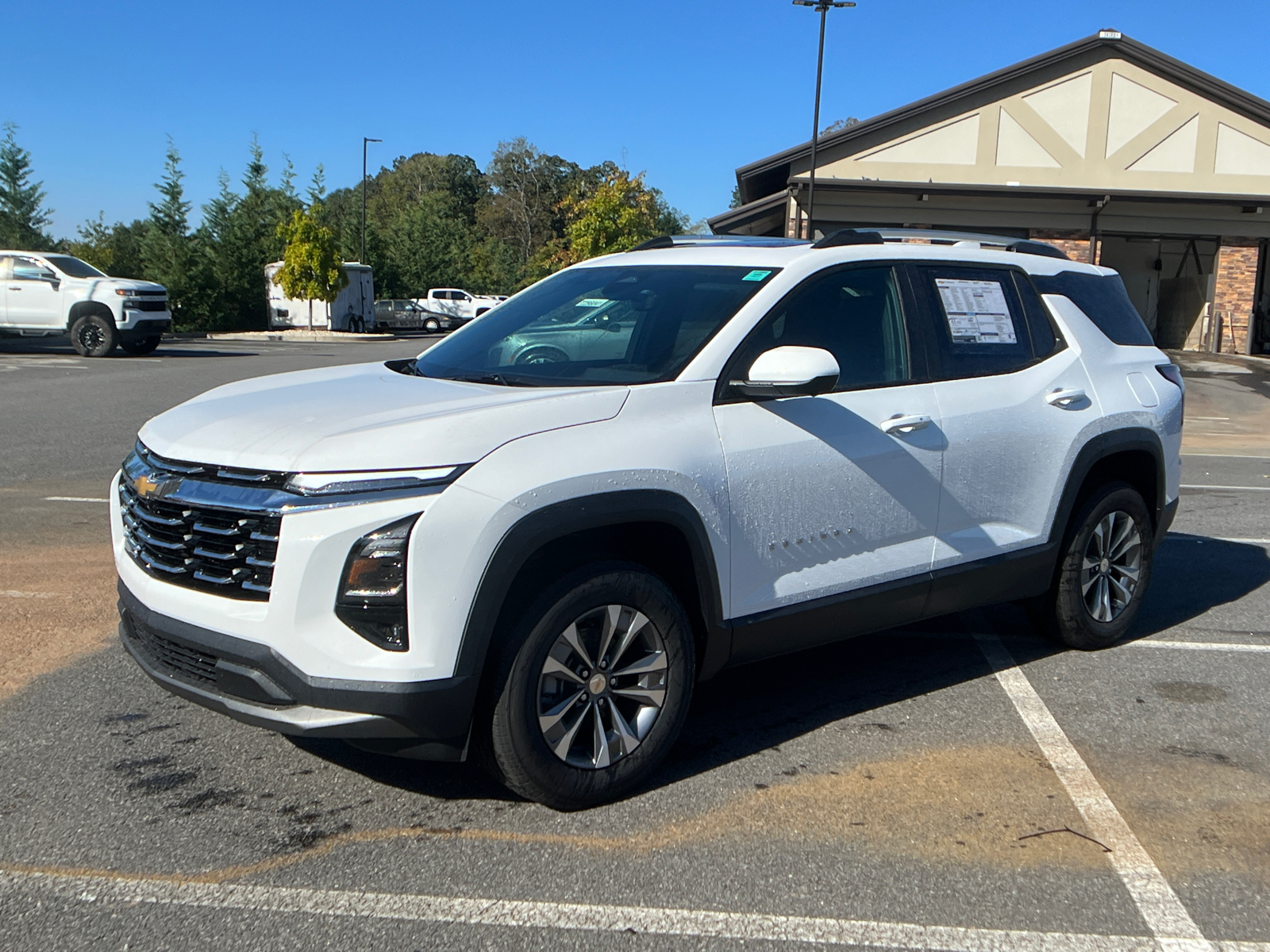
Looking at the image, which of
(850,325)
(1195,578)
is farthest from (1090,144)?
(850,325)

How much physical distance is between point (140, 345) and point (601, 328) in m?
23.6

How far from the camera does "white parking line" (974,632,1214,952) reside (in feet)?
9.98

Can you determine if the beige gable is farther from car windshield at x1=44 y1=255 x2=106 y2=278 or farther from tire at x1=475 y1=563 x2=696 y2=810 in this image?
tire at x1=475 y1=563 x2=696 y2=810

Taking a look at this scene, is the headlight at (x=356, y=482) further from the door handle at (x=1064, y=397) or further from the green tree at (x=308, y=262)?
the green tree at (x=308, y=262)

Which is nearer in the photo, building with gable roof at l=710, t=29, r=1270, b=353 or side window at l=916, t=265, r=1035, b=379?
side window at l=916, t=265, r=1035, b=379

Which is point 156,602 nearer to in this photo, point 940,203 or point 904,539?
point 904,539

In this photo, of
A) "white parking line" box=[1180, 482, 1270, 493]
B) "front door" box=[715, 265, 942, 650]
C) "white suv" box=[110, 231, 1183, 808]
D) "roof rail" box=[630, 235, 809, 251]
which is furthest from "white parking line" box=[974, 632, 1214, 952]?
"white parking line" box=[1180, 482, 1270, 493]

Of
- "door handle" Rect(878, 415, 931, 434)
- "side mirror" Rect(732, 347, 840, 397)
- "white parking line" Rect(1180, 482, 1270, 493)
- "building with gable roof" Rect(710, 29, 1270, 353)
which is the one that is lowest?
"white parking line" Rect(1180, 482, 1270, 493)

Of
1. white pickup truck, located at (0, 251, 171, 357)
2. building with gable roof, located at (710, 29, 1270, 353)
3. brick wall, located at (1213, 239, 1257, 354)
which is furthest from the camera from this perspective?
brick wall, located at (1213, 239, 1257, 354)

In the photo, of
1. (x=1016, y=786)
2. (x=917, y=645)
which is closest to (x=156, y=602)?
(x=1016, y=786)

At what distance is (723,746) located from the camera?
421 cm

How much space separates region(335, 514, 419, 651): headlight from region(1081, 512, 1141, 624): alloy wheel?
11.1ft

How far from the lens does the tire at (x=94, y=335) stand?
2409 centimetres

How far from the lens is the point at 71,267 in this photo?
957 inches
